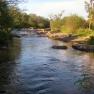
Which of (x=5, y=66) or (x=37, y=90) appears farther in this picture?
(x=5, y=66)

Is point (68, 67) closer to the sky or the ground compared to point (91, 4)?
closer to the ground

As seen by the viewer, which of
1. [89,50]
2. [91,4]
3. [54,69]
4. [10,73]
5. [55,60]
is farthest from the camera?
[91,4]

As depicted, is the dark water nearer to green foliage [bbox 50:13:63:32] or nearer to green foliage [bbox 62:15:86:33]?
green foliage [bbox 62:15:86:33]

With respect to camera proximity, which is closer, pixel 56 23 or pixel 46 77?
pixel 46 77

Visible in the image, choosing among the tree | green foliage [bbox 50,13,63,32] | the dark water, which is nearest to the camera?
the dark water

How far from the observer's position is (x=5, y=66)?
26297mm

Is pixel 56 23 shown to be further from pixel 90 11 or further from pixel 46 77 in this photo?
pixel 46 77

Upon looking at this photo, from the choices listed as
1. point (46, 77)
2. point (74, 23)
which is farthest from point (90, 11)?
point (46, 77)

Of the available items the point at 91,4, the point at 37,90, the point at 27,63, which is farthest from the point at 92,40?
the point at 37,90

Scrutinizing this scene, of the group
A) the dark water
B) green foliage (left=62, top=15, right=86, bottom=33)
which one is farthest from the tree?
the dark water

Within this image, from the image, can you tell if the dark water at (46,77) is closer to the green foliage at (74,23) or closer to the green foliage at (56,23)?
the green foliage at (74,23)

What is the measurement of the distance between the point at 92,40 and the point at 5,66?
2445cm

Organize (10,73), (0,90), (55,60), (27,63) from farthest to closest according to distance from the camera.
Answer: (55,60) → (27,63) → (10,73) → (0,90)

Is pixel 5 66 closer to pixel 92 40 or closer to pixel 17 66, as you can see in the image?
pixel 17 66
